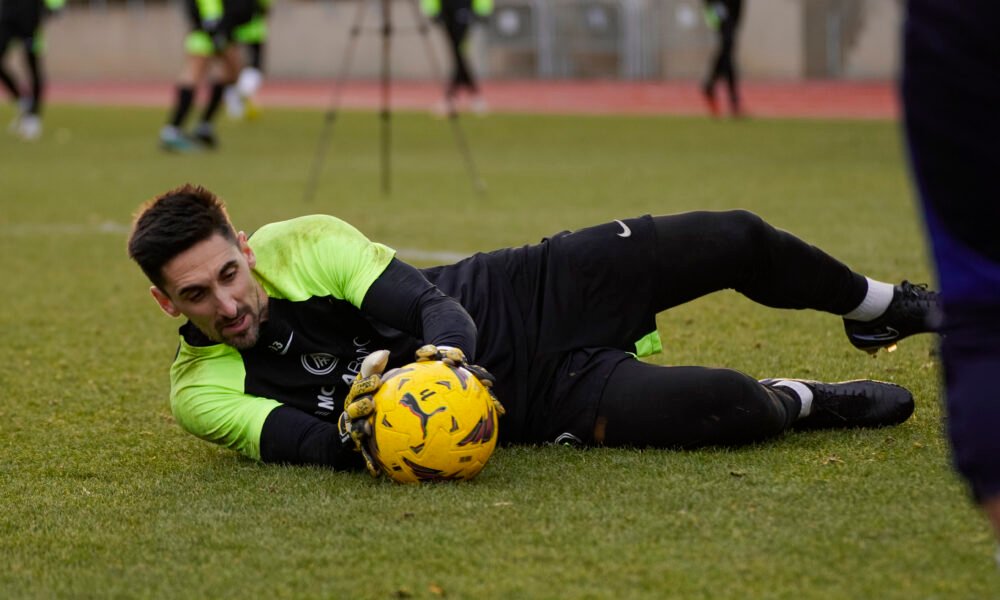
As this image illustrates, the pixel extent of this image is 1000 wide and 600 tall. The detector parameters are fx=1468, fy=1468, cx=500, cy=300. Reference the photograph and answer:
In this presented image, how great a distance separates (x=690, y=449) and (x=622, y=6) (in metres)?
27.3

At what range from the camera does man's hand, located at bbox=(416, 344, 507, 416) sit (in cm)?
411

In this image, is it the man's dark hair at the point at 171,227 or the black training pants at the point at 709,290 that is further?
the black training pants at the point at 709,290

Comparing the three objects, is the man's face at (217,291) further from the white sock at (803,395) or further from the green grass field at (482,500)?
the white sock at (803,395)

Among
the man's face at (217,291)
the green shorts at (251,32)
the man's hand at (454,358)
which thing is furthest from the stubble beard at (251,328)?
the green shorts at (251,32)

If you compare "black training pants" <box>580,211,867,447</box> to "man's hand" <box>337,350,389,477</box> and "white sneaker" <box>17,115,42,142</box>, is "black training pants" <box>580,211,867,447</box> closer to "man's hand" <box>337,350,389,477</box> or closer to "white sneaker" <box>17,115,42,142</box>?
"man's hand" <box>337,350,389,477</box>

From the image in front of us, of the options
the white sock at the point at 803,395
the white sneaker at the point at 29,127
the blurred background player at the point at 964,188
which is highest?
the blurred background player at the point at 964,188

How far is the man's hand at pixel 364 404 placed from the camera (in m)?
4.17

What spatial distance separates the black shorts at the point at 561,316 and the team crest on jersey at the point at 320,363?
464mm

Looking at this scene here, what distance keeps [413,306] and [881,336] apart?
1.65 metres

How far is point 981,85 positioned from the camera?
279 centimetres

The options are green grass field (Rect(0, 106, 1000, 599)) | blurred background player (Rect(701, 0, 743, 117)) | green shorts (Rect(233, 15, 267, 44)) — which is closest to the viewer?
green grass field (Rect(0, 106, 1000, 599))

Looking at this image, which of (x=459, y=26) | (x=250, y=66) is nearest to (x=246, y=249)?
(x=250, y=66)

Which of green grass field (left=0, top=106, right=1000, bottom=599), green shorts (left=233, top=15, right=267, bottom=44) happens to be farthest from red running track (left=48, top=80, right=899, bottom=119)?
green grass field (left=0, top=106, right=1000, bottom=599)

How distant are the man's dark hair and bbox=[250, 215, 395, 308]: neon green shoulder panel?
8.9 inches
